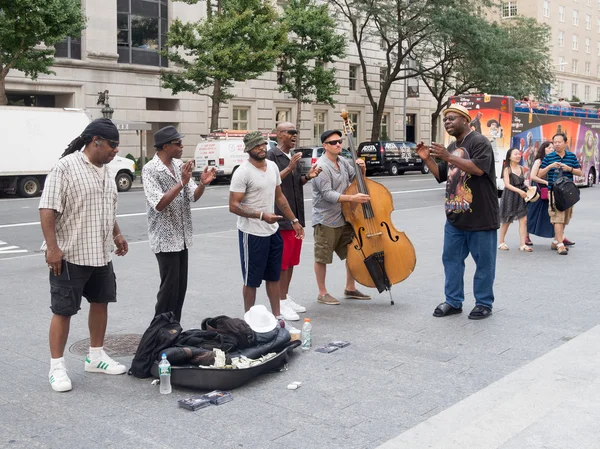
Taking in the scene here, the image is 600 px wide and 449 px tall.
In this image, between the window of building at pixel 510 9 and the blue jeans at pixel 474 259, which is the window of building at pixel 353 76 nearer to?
the window of building at pixel 510 9

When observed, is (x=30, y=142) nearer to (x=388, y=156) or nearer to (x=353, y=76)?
(x=388, y=156)

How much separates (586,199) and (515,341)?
17.5 meters

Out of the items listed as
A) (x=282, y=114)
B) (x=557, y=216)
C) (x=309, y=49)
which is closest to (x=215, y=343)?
(x=557, y=216)

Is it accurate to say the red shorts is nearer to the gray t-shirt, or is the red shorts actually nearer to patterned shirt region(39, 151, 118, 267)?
the gray t-shirt

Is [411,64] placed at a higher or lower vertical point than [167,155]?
higher

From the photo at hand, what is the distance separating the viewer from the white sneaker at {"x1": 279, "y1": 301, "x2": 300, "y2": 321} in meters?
6.95

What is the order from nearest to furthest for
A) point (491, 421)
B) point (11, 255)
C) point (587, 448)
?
1. point (587, 448)
2. point (491, 421)
3. point (11, 255)

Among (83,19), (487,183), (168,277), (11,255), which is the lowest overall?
(11,255)

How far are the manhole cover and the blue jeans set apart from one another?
297 cm

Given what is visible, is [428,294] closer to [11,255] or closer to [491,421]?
[491,421]

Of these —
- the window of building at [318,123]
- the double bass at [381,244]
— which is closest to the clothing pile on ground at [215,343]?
the double bass at [381,244]

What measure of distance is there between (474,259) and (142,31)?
103 feet

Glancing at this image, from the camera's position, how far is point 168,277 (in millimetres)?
5844

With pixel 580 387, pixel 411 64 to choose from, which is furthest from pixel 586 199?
pixel 411 64
